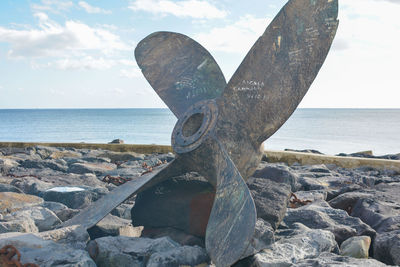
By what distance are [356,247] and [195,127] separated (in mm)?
1447

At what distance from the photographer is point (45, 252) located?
237 cm

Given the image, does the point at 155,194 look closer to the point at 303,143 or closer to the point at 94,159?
the point at 94,159

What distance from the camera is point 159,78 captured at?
3861 mm

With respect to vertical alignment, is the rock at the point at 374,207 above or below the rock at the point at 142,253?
above

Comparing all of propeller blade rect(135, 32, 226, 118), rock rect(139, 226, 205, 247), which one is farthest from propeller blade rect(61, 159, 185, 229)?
propeller blade rect(135, 32, 226, 118)

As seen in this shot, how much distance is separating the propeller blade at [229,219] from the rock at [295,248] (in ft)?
0.89

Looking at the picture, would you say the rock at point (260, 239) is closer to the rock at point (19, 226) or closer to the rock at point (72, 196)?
the rock at point (19, 226)

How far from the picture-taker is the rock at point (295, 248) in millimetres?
2461

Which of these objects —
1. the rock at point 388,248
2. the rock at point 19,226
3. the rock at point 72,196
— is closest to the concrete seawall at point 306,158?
the rock at point 388,248

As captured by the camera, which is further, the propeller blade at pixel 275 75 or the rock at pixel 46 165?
the rock at pixel 46 165

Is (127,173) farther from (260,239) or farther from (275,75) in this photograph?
(260,239)

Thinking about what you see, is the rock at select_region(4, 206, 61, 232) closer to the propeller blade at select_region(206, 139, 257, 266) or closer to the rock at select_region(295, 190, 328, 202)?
the propeller blade at select_region(206, 139, 257, 266)

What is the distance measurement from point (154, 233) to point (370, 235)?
5.50 ft

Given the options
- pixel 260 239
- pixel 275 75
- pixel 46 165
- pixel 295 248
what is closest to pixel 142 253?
pixel 260 239
